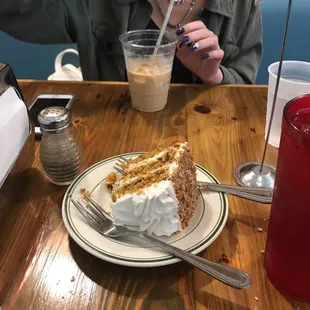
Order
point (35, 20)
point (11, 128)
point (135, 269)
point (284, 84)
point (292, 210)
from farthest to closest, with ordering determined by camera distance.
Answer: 1. point (35, 20)
2. point (284, 84)
3. point (11, 128)
4. point (135, 269)
5. point (292, 210)

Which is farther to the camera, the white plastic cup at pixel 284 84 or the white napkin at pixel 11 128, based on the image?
the white plastic cup at pixel 284 84

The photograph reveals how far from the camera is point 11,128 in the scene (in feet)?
2.47

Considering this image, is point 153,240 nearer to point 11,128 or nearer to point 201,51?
point 11,128

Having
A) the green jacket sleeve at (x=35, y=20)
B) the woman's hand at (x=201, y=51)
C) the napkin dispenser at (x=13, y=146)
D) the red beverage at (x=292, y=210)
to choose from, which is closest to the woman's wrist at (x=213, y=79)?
the woman's hand at (x=201, y=51)

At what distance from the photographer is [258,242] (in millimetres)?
697

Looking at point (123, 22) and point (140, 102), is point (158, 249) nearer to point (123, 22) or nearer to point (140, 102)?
point (140, 102)

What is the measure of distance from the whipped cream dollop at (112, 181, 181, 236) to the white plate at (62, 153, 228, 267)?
2cm

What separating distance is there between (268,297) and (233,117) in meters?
0.62

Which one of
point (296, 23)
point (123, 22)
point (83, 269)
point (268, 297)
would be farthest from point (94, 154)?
point (296, 23)

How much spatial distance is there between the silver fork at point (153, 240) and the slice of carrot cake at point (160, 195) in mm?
18

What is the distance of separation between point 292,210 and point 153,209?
22 cm

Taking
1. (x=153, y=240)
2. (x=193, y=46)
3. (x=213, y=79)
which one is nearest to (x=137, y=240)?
(x=153, y=240)

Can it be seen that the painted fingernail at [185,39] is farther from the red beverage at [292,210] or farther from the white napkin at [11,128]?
the red beverage at [292,210]

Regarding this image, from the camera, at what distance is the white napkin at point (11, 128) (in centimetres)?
72
